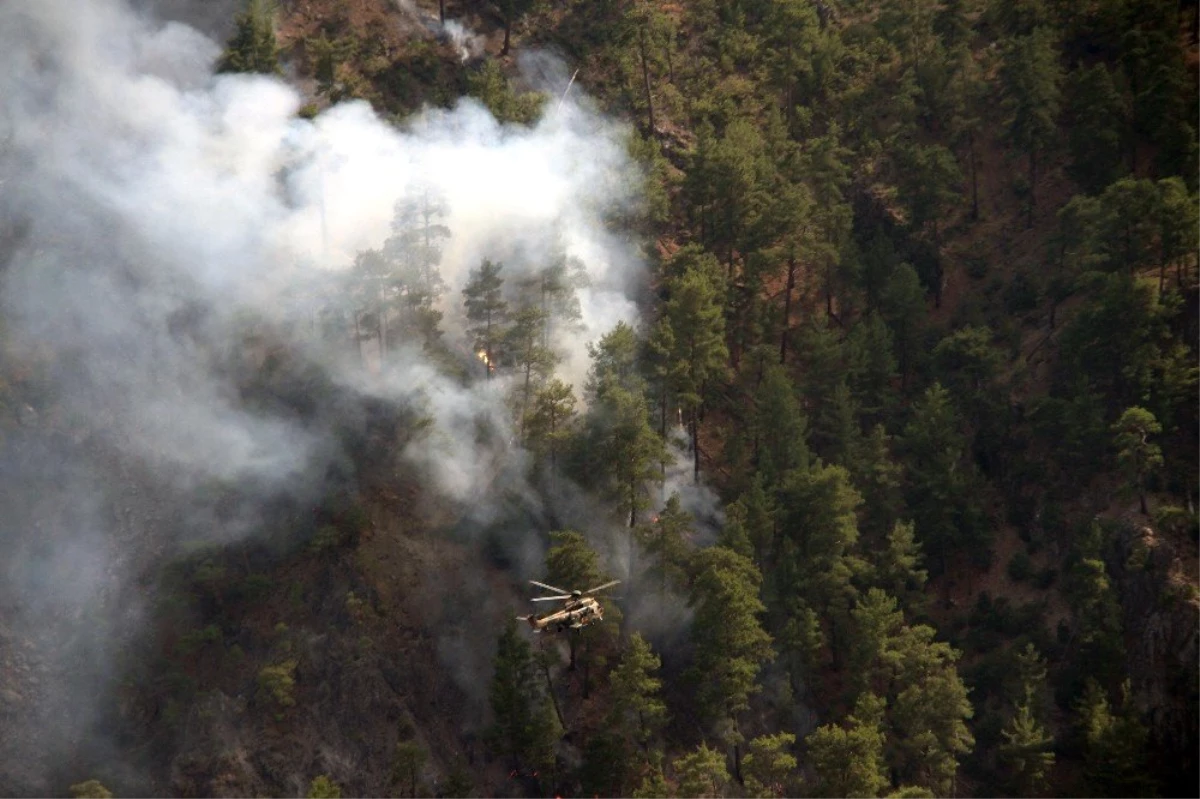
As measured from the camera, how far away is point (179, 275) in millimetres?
65312

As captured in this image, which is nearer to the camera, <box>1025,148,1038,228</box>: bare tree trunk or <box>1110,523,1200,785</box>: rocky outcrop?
<box>1110,523,1200,785</box>: rocky outcrop

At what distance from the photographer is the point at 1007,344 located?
70312 millimetres

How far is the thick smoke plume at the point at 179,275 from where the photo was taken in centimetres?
5812

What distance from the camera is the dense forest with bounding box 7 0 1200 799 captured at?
2142 inches

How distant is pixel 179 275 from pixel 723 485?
26855mm

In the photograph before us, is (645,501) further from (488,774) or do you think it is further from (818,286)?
(818,286)

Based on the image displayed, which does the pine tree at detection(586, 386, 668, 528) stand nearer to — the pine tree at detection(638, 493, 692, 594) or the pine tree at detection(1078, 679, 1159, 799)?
the pine tree at detection(638, 493, 692, 594)

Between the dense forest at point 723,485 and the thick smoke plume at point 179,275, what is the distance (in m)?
0.39

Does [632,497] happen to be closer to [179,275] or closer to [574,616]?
[574,616]

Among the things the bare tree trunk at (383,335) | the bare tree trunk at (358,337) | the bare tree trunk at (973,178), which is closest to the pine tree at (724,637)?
the bare tree trunk at (383,335)

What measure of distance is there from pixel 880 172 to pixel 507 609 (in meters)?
36.5

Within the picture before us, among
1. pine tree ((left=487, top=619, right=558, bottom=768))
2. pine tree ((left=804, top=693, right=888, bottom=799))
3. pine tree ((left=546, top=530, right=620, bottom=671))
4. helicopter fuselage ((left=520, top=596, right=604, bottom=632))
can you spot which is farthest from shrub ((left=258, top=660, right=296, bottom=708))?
pine tree ((left=804, top=693, right=888, bottom=799))

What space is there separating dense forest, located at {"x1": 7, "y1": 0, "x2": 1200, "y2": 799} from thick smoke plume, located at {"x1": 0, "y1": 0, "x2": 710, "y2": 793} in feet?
1.27

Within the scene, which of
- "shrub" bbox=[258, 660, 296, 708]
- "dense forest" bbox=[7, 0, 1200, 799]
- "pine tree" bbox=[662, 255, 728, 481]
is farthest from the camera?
"pine tree" bbox=[662, 255, 728, 481]
